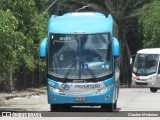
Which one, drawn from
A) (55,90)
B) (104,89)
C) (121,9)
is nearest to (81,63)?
(104,89)

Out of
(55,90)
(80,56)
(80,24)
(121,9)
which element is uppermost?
(80,24)

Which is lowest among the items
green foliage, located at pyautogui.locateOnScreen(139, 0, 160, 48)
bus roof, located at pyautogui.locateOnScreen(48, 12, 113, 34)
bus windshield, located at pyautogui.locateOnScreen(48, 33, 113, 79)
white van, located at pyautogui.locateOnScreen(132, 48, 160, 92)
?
white van, located at pyautogui.locateOnScreen(132, 48, 160, 92)

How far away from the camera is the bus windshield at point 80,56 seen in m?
20.9

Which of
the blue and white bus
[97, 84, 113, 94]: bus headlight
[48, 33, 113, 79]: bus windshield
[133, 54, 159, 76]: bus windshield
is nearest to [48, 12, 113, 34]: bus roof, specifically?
the blue and white bus

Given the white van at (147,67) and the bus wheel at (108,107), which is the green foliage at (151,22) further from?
the bus wheel at (108,107)

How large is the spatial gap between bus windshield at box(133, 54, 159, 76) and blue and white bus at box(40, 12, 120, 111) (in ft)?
92.0

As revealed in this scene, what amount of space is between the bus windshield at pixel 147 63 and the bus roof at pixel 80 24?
89.9 feet

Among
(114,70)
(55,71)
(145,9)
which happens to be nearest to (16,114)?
(55,71)

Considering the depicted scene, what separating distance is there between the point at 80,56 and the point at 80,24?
4.42ft

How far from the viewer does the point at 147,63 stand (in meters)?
49.6

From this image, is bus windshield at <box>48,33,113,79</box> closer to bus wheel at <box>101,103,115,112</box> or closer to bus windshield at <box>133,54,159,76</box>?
bus wheel at <box>101,103,115,112</box>

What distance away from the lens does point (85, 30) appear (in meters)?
21.3

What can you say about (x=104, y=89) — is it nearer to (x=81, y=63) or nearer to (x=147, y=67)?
(x=81, y=63)

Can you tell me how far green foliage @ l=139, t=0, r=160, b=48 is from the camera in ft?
198
